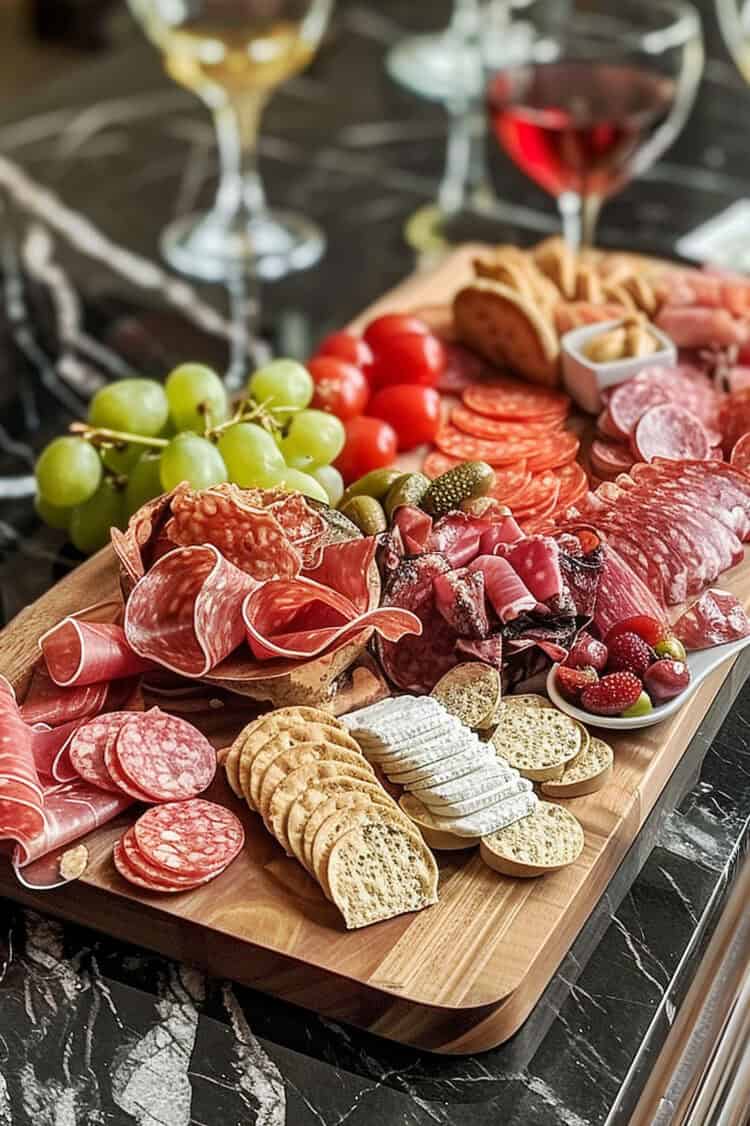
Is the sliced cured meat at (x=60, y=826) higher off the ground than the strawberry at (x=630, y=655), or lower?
lower

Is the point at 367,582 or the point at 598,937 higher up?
the point at 367,582

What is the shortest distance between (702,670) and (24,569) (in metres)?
0.67

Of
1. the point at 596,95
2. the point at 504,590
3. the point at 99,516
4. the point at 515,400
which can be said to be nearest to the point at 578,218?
the point at 596,95

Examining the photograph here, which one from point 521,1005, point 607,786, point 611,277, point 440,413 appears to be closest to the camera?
point 521,1005

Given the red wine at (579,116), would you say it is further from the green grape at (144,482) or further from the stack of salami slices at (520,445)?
the green grape at (144,482)

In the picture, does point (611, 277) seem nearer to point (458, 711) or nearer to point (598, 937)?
point (458, 711)

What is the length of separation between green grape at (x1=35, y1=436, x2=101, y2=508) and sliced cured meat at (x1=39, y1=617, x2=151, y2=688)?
0.25 meters

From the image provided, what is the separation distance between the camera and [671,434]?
1.48 meters

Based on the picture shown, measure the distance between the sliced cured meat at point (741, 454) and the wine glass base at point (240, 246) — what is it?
2.70 feet

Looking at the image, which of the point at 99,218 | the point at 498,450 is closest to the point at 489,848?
the point at 498,450

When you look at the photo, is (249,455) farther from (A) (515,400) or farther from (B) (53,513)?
(A) (515,400)

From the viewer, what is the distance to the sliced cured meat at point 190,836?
104 centimetres

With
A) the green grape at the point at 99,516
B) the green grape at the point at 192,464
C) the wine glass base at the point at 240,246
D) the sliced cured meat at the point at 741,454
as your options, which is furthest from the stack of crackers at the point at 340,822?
the wine glass base at the point at 240,246

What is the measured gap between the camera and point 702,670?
3.92 feet
